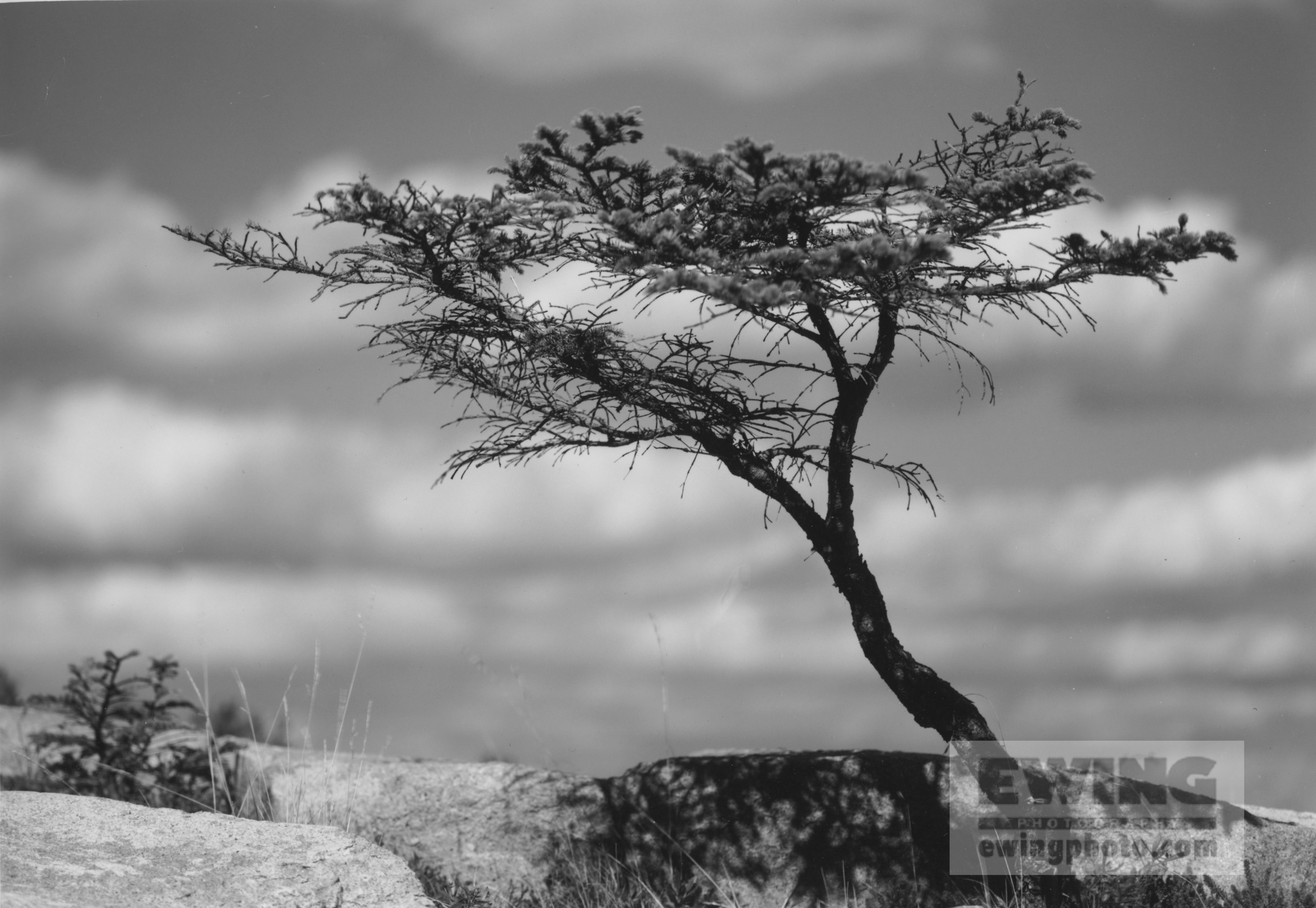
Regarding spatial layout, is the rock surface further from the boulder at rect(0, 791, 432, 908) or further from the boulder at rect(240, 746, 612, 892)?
the boulder at rect(0, 791, 432, 908)

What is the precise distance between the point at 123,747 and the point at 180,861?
12.0 ft

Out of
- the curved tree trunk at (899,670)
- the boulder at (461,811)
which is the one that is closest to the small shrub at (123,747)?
the boulder at (461,811)

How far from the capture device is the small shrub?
8.39m

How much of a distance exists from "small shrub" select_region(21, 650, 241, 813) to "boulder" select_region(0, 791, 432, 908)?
99.3 inches

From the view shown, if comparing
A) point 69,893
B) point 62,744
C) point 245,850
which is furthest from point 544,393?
point 62,744

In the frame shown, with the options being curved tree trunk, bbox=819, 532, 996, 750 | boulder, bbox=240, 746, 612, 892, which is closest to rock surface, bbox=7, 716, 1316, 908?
boulder, bbox=240, 746, 612, 892

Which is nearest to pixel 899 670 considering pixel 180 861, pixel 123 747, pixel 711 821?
pixel 711 821

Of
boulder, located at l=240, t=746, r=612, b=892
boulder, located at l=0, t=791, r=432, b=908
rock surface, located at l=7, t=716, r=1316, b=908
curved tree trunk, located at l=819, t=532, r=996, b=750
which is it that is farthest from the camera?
boulder, located at l=240, t=746, r=612, b=892

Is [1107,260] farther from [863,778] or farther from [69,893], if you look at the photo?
[69,893]

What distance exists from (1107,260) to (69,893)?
4.78 meters

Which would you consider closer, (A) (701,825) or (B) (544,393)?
(B) (544,393)

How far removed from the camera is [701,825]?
6918 mm

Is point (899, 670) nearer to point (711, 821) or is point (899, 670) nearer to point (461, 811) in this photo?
point (711, 821)

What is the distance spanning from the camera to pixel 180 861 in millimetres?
5242
